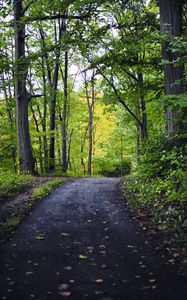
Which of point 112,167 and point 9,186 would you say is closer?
point 9,186

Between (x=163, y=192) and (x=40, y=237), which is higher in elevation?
(x=163, y=192)

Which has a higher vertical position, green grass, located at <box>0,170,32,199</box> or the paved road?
green grass, located at <box>0,170,32,199</box>

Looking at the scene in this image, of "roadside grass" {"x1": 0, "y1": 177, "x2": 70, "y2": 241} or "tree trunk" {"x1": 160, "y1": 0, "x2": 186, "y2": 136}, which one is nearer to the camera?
"roadside grass" {"x1": 0, "y1": 177, "x2": 70, "y2": 241}

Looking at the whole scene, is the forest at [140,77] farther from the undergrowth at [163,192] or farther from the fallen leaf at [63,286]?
the fallen leaf at [63,286]

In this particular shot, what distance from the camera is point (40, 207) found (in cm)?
906

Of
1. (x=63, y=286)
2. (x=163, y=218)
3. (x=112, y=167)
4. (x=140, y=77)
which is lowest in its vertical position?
(x=112, y=167)

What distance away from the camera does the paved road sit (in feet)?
13.9

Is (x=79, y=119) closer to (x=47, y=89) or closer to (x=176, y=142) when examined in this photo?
(x=47, y=89)

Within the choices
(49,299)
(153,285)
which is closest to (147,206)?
(153,285)

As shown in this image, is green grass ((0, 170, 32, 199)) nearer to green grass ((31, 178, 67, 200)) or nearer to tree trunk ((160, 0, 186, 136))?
green grass ((31, 178, 67, 200))

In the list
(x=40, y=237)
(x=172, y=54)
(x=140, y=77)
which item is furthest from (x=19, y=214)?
(x=140, y=77)

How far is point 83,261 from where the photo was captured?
5258 millimetres

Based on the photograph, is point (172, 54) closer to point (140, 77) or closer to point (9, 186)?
point (9, 186)

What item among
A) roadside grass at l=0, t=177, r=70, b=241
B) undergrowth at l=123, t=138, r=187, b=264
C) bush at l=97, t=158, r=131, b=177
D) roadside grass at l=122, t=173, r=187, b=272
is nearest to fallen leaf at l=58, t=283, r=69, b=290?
roadside grass at l=122, t=173, r=187, b=272
